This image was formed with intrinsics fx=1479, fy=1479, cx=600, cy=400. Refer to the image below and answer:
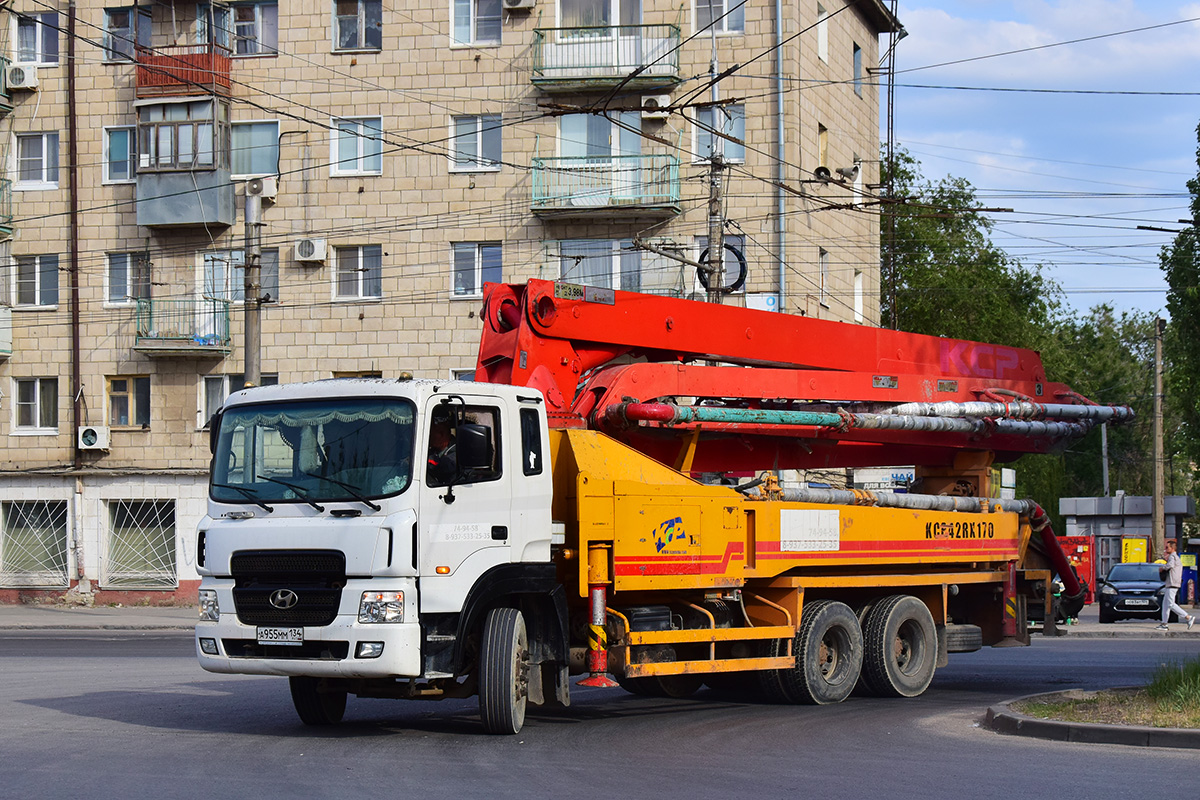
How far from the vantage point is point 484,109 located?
3616 centimetres

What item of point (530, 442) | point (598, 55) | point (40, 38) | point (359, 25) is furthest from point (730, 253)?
point (530, 442)

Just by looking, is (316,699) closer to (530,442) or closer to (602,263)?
(530,442)

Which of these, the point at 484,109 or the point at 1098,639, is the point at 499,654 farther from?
the point at 484,109

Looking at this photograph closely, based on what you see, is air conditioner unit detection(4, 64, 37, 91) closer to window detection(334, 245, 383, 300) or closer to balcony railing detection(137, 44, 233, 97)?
balcony railing detection(137, 44, 233, 97)

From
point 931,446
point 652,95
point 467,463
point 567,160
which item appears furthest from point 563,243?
point 467,463

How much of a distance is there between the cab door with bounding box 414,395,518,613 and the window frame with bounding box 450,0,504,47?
26.6m

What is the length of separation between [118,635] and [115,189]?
14923 mm

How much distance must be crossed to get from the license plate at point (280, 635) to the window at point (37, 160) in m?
31.0

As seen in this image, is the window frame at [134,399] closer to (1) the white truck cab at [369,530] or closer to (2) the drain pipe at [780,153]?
(2) the drain pipe at [780,153]

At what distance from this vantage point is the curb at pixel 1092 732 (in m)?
10.8

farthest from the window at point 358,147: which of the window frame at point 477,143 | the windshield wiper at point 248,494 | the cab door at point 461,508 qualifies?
the cab door at point 461,508

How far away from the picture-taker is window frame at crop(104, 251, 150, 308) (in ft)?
124

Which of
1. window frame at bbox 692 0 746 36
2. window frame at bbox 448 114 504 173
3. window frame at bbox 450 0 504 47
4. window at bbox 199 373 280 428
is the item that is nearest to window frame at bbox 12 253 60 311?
window at bbox 199 373 280 428

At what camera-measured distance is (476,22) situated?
36.6 meters
